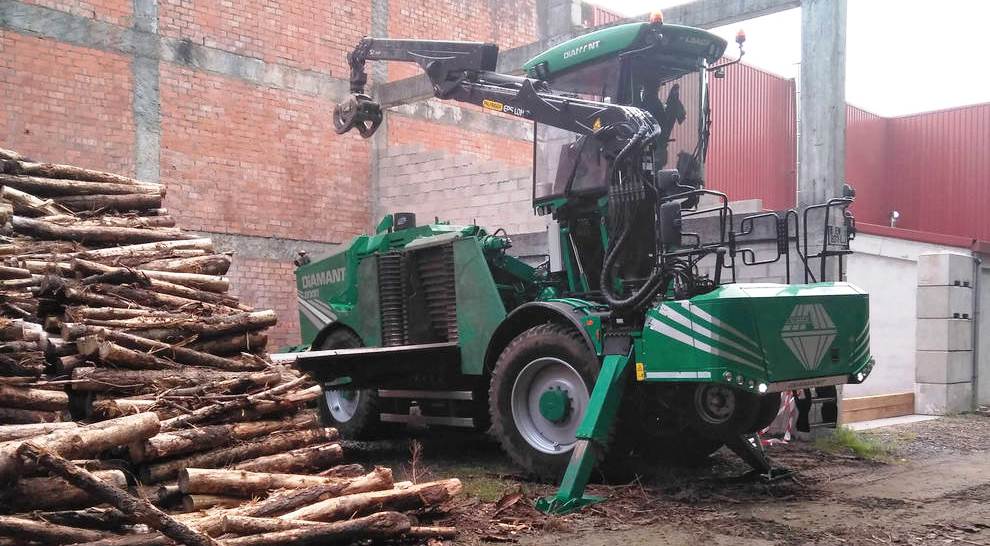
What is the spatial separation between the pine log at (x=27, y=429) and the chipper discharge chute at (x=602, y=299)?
2739 mm

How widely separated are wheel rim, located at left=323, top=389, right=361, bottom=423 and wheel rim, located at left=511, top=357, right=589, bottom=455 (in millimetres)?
2939

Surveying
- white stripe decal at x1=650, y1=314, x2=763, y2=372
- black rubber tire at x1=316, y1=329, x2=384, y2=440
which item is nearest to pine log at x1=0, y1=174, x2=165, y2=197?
black rubber tire at x1=316, y1=329, x2=384, y2=440

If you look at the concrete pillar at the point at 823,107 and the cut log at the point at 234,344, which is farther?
the concrete pillar at the point at 823,107

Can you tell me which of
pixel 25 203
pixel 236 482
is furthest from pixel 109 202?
pixel 236 482

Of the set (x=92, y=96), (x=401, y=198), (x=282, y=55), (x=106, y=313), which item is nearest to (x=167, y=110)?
(x=92, y=96)

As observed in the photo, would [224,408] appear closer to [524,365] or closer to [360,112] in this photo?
[524,365]

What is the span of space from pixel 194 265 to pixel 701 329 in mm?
4461

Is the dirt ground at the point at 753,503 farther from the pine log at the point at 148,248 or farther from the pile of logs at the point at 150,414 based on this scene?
the pine log at the point at 148,248

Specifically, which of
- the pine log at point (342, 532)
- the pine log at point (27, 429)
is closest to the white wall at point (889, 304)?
the pine log at point (342, 532)

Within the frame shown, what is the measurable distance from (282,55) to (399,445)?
902 centimetres

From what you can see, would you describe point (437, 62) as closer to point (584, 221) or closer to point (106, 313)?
point (584, 221)

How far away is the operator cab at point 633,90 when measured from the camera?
781cm

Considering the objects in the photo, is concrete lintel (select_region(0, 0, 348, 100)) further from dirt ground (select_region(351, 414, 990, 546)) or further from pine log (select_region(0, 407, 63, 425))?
pine log (select_region(0, 407, 63, 425))

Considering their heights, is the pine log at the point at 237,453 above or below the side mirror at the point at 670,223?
below
